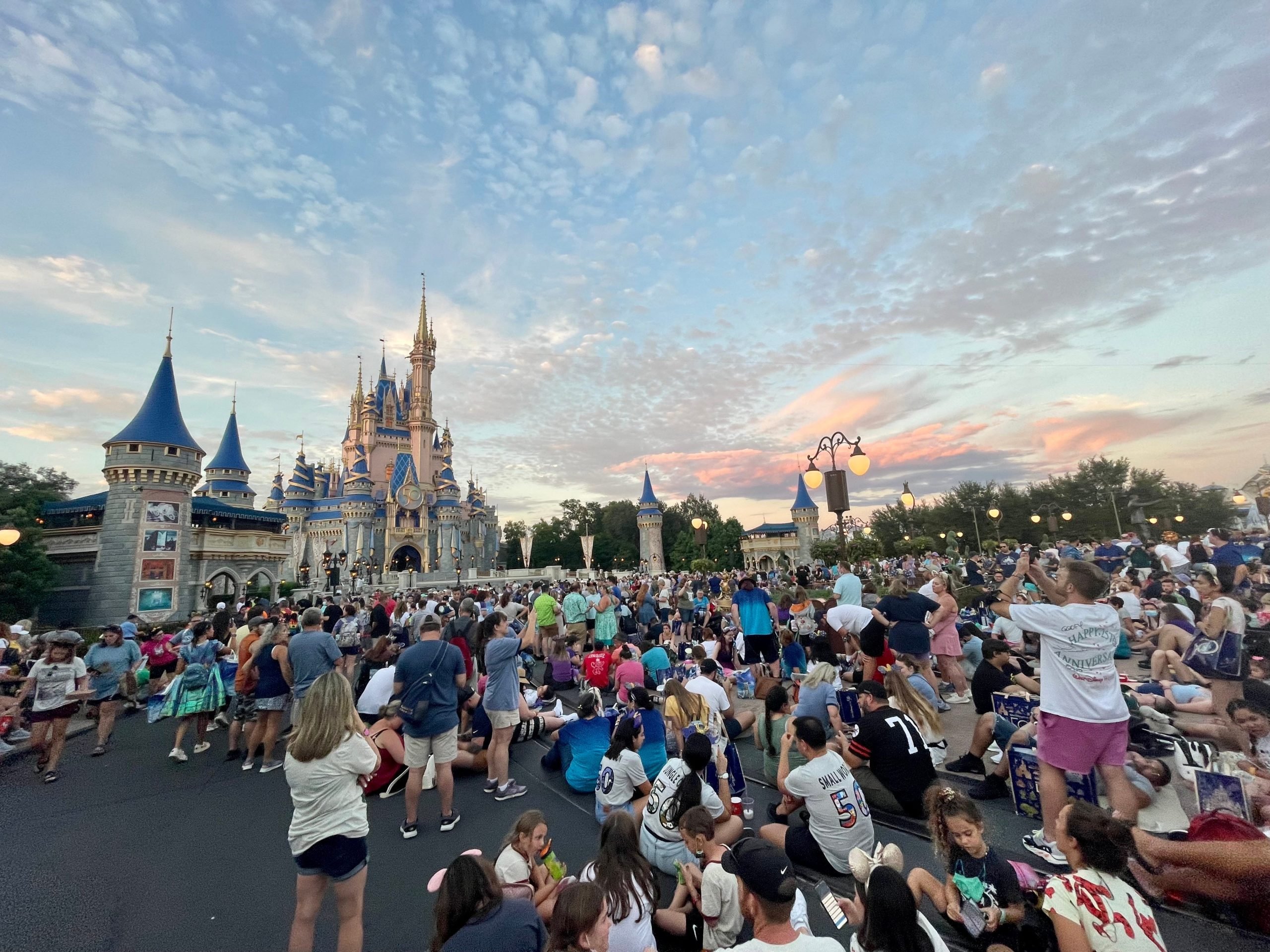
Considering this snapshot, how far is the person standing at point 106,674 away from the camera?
7.39 meters

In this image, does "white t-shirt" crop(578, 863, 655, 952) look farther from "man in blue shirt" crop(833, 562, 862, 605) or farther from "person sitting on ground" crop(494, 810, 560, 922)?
"man in blue shirt" crop(833, 562, 862, 605)

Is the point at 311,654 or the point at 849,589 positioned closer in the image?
the point at 311,654

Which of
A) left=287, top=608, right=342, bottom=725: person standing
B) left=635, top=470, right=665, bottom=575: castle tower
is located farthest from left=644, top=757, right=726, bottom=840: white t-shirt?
left=635, top=470, right=665, bottom=575: castle tower

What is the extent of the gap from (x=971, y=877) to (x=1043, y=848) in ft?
5.52

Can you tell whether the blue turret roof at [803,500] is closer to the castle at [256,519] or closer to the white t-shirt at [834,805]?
the castle at [256,519]

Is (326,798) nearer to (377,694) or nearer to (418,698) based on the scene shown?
(418,698)

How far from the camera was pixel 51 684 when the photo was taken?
652 centimetres

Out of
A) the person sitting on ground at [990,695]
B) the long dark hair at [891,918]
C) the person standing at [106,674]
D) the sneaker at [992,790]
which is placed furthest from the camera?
the person standing at [106,674]

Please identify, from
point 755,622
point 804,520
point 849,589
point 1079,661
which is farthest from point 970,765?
point 804,520

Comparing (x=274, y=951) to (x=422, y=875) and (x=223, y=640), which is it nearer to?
(x=422, y=875)

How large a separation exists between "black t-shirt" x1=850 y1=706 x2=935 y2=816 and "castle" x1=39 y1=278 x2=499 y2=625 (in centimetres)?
2809

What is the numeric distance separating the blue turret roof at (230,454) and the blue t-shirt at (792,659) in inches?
2039

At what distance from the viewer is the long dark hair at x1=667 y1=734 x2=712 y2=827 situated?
3375 millimetres

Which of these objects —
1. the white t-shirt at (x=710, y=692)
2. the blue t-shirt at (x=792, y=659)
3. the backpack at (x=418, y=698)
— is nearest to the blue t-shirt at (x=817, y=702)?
the white t-shirt at (x=710, y=692)
